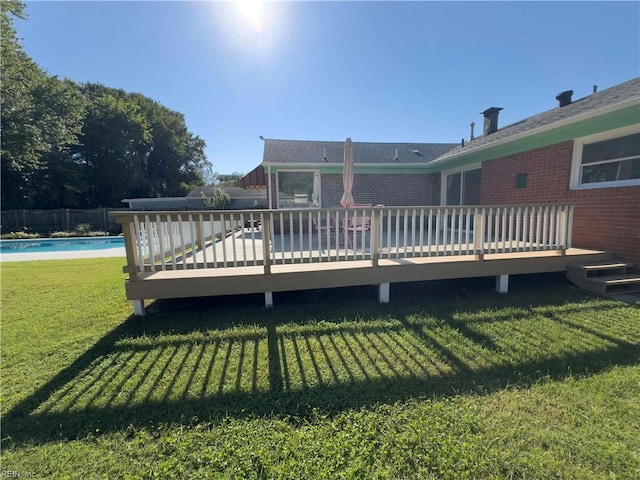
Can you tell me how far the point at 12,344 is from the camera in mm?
3451

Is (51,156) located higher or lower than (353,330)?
higher

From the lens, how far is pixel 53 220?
70.7ft

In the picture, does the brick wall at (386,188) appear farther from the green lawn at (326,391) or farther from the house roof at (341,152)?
the green lawn at (326,391)

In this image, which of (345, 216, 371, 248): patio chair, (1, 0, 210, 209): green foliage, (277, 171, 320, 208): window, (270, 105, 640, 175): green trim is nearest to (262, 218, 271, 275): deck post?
(345, 216, 371, 248): patio chair

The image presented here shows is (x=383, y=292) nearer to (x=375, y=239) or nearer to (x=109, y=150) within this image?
(x=375, y=239)

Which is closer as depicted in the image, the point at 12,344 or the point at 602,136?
the point at 12,344

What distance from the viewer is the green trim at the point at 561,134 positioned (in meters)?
5.07

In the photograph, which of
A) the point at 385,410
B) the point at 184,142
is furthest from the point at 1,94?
the point at 184,142

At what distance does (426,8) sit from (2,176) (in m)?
33.1

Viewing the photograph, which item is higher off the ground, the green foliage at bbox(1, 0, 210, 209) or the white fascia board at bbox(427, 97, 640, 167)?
the green foliage at bbox(1, 0, 210, 209)

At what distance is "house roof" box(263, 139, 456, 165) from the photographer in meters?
10.4

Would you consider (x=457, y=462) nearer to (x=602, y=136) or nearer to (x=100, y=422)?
(x=100, y=422)

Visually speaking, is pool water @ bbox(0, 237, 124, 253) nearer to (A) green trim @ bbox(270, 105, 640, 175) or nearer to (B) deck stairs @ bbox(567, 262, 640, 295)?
(A) green trim @ bbox(270, 105, 640, 175)

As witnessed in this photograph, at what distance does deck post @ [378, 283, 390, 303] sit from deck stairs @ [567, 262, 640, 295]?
3612 mm
